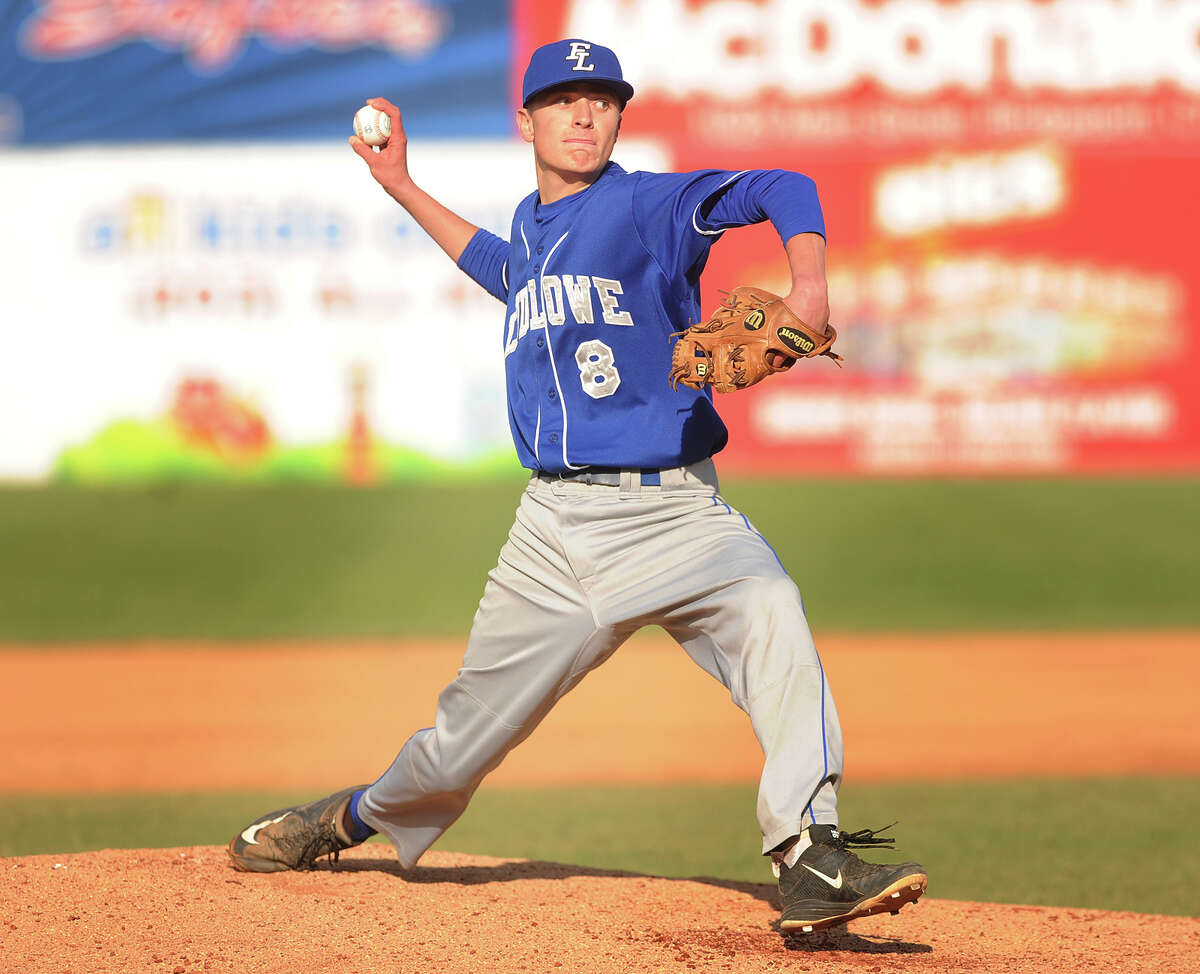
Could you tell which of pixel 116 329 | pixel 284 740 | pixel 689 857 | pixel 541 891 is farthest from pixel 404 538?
pixel 541 891

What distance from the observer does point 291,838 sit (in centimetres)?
334

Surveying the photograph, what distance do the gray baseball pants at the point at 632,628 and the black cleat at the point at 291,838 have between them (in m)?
0.22

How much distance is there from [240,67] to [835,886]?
1452cm

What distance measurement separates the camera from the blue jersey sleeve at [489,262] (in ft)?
11.1

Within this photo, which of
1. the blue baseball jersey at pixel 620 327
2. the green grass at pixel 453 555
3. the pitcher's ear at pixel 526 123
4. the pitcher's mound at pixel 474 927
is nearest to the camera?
the pitcher's mound at pixel 474 927

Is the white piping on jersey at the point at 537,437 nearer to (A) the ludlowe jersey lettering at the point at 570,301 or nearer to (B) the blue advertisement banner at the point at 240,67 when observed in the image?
(A) the ludlowe jersey lettering at the point at 570,301

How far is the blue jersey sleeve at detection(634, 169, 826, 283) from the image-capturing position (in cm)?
255

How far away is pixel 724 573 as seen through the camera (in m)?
2.78

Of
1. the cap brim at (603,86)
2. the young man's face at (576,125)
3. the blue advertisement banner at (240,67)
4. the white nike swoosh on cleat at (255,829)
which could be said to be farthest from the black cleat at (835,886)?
the blue advertisement banner at (240,67)

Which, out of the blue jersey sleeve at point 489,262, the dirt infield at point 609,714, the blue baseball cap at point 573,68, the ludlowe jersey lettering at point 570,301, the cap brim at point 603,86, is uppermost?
the blue baseball cap at point 573,68

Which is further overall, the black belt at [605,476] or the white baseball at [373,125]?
the white baseball at [373,125]

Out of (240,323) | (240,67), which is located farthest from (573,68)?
(240,67)

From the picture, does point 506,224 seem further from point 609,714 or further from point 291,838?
point 291,838

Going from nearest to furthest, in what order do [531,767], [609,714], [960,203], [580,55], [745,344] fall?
[745,344] < [580,55] < [531,767] < [609,714] < [960,203]
